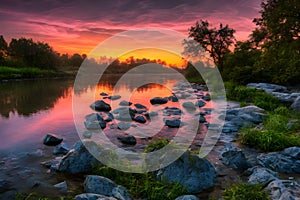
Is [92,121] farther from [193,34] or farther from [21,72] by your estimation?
[21,72]

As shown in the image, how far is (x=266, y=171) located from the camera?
5.38 m

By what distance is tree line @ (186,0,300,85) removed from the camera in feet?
41.6

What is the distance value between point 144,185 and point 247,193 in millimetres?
2136

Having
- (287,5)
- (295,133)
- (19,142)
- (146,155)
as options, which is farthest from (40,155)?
(287,5)

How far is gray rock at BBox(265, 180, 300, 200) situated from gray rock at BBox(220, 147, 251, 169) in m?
1.41

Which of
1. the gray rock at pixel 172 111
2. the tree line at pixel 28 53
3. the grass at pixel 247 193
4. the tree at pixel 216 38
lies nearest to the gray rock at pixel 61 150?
the grass at pixel 247 193

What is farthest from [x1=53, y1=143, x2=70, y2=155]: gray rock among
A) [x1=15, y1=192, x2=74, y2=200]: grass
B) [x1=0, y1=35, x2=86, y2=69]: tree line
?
[x1=0, y1=35, x2=86, y2=69]: tree line

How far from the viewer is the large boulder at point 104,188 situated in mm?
4711

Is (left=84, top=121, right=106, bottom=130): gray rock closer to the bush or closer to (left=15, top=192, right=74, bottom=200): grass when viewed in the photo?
(left=15, top=192, right=74, bottom=200): grass

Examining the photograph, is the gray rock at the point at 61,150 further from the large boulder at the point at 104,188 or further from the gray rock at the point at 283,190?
the gray rock at the point at 283,190

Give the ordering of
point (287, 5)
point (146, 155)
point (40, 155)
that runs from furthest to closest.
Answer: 1. point (287, 5)
2. point (40, 155)
3. point (146, 155)

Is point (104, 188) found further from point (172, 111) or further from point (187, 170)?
point (172, 111)

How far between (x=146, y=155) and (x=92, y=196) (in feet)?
7.50

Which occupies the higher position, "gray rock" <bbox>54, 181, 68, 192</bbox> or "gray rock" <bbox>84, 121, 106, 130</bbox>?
"gray rock" <bbox>84, 121, 106, 130</bbox>
